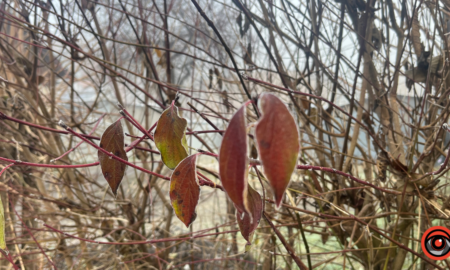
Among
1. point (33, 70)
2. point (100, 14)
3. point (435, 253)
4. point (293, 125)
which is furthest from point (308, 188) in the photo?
point (100, 14)

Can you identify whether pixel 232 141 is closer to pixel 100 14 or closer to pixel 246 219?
pixel 246 219

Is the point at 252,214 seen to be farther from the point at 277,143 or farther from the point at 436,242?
the point at 436,242

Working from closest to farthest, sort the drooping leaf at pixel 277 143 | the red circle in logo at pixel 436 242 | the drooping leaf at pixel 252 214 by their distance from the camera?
1. the drooping leaf at pixel 277 143
2. the drooping leaf at pixel 252 214
3. the red circle in logo at pixel 436 242

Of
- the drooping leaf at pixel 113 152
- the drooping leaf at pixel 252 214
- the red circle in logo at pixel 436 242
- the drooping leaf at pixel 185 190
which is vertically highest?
the drooping leaf at pixel 113 152

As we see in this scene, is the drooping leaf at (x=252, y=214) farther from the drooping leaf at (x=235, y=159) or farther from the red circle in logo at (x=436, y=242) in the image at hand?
the red circle in logo at (x=436, y=242)

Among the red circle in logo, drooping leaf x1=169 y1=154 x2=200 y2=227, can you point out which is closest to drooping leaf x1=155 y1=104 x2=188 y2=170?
drooping leaf x1=169 y1=154 x2=200 y2=227

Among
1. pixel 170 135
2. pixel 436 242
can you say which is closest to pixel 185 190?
pixel 170 135

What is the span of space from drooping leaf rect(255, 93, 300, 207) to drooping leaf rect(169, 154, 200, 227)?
0.10m

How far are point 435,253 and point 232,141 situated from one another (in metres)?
0.38

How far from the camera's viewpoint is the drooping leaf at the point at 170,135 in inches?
→ 11.3

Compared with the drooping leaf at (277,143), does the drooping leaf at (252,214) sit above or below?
below

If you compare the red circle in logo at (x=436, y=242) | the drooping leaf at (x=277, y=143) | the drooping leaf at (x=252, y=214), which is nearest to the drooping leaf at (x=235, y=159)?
the drooping leaf at (x=277, y=143)

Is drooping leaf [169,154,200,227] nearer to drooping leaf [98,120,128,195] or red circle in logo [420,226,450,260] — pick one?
drooping leaf [98,120,128,195]

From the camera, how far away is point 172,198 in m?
0.27
